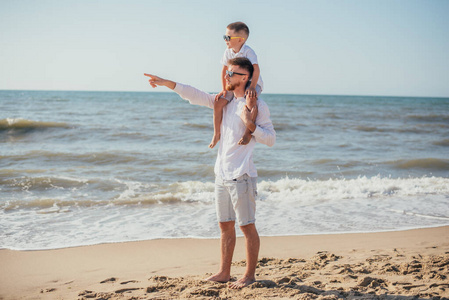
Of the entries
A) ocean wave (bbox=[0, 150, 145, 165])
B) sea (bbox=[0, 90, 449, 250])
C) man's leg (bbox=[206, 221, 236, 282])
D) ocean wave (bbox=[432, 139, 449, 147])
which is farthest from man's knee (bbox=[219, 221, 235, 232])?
ocean wave (bbox=[432, 139, 449, 147])

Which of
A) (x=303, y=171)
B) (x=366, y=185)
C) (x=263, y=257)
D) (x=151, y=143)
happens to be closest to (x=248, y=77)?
(x=263, y=257)

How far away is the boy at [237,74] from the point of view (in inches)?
125

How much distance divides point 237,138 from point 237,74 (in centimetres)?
52

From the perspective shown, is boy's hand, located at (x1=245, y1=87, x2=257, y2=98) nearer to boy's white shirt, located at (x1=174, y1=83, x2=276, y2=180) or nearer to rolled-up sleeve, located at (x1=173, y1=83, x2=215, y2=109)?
boy's white shirt, located at (x1=174, y1=83, x2=276, y2=180)

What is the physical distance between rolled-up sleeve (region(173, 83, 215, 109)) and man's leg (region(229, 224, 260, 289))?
113 cm

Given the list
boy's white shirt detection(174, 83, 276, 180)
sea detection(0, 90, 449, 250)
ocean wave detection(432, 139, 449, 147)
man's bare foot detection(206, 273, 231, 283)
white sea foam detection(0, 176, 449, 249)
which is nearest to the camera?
boy's white shirt detection(174, 83, 276, 180)

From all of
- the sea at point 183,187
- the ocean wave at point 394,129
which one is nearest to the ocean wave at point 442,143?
the sea at point 183,187

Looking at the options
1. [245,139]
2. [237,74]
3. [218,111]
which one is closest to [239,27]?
[237,74]

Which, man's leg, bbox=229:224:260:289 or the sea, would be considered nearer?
man's leg, bbox=229:224:260:289

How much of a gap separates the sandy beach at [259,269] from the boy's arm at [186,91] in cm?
164

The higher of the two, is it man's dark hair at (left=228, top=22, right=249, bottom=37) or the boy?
man's dark hair at (left=228, top=22, right=249, bottom=37)

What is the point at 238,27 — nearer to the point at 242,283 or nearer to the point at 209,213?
the point at 242,283

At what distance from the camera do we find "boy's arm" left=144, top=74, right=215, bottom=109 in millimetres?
3281

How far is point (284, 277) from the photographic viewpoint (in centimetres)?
373
